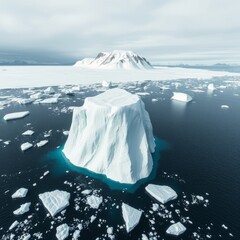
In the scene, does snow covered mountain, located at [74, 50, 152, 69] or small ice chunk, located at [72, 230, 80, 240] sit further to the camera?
snow covered mountain, located at [74, 50, 152, 69]

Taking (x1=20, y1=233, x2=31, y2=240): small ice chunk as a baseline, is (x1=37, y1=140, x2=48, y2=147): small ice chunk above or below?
below

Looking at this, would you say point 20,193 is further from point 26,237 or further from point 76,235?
point 76,235

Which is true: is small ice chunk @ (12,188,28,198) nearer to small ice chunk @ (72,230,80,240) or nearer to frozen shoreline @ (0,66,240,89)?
small ice chunk @ (72,230,80,240)

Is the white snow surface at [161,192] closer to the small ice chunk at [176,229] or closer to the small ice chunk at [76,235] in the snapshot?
the small ice chunk at [176,229]

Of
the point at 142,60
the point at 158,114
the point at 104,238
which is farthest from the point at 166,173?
the point at 142,60

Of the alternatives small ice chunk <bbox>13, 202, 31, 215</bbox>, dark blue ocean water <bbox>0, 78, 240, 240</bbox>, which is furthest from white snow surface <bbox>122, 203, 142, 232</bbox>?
small ice chunk <bbox>13, 202, 31, 215</bbox>
